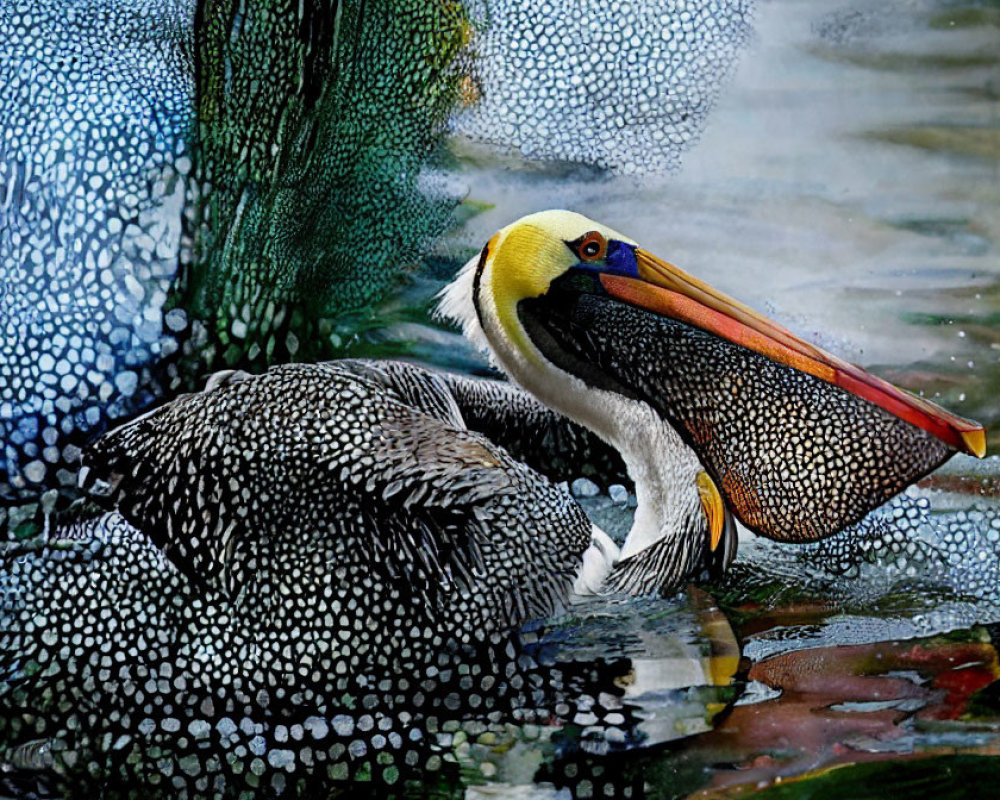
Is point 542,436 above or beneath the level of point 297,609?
above

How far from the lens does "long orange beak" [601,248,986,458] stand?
2162 millimetres

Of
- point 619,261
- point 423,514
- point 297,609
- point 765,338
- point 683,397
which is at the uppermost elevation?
point 619,261

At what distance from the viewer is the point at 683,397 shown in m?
2.23

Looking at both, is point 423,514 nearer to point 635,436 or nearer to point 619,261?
point 635,436

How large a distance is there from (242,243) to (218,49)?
1.17ft

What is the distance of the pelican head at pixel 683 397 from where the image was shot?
216 centimetres

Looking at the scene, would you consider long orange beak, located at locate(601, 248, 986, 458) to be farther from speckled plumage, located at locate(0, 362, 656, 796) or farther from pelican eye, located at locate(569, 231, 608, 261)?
speckled plumage, located at locate(0, 362, 656, 796)

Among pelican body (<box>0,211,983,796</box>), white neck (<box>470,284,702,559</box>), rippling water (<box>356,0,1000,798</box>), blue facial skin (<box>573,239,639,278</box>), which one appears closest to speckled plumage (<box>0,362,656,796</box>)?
pelican body (<box>0,211,983,796</box>)

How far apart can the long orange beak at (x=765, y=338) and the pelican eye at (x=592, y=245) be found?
0.14 ft

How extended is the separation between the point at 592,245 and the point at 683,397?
320 mm

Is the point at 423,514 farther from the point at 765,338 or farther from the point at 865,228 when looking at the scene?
the point at 865,228

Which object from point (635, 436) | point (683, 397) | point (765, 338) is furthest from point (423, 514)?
point (765, 338)

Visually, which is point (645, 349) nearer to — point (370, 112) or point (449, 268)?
point (449, 268)

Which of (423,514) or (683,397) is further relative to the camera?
(683,397)
